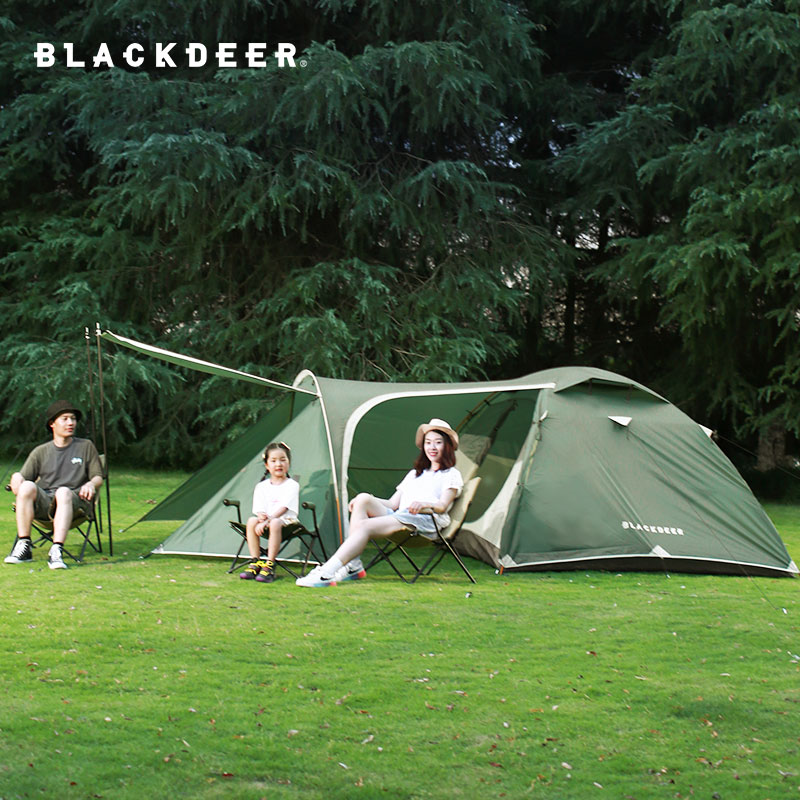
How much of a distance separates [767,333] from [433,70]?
4691mm

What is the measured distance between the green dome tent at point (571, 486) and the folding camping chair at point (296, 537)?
109mm

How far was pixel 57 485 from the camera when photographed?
274 inches

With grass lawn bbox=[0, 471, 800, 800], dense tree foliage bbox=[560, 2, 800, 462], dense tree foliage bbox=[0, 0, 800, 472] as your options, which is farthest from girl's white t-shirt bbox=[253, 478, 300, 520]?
dense tree foliage bbox=[560, 2, 800, 462]

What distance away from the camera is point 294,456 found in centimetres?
727

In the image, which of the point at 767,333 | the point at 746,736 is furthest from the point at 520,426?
the point at 767,333

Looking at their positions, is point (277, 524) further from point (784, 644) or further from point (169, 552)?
point (784, 644)

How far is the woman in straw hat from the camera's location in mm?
6297

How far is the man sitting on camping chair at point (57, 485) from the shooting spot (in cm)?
670

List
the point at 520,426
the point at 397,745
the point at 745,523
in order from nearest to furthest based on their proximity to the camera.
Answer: the point at 397,745 → the point at 745,523 → the point at 520,426

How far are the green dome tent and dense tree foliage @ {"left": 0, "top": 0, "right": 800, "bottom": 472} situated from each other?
4.30 metres

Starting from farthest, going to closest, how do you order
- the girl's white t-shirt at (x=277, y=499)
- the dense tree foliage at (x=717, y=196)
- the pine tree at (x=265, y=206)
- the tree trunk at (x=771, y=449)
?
the tree trunk at (x=771, y=449)
the pine tree at (x=265, y=206)
the dense tree foliage at (x=717, y=196)
the girl's white t-shirt at (x=277, y=499)

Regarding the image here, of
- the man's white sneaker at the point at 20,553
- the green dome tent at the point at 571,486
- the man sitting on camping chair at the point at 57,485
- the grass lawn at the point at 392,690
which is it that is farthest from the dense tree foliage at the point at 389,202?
the grass lawn at the point at 392,690

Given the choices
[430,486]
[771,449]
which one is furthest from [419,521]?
[771,449]

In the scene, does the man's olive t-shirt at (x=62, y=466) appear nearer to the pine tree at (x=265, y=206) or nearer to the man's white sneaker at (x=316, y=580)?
the man's white sneaker at (x=316, y=580)
